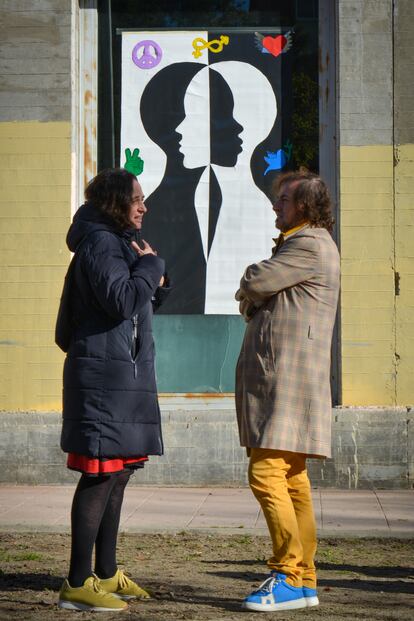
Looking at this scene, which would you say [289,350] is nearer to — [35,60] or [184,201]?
[184,201]

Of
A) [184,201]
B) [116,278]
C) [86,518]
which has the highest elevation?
[184,201]

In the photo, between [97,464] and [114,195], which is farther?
[114,195]

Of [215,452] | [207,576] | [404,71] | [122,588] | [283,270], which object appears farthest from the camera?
[404,71]

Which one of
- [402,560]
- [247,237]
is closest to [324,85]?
[247,237]

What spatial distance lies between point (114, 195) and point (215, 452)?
418cm

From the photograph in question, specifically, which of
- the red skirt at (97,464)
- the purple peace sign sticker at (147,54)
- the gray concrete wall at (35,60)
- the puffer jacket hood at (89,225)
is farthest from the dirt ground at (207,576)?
the purple peace sign sticker at (147,54)

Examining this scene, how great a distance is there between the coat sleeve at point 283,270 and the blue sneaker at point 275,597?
128 centimetres

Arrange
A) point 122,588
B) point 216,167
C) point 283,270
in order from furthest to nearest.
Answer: point 216,167 → point 122,588 → point 283,270

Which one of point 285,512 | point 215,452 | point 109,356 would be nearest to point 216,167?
point 215,452

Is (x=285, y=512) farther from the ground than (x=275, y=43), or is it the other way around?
(x=275, y=43)

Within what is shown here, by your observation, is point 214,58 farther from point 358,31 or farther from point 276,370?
point 276,370

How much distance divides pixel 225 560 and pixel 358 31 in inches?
188

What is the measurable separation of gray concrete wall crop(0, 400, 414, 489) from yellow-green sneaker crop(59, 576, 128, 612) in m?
3.95

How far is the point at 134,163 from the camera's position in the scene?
9203mm
